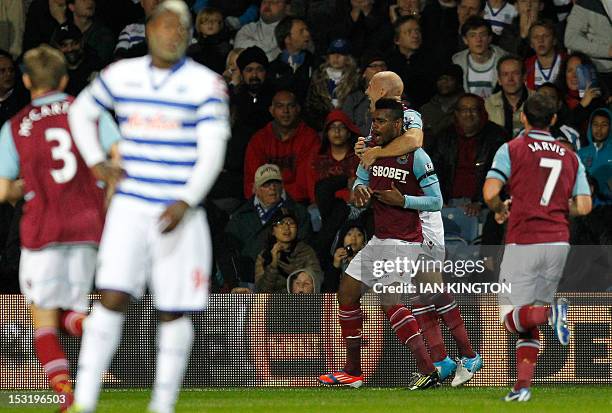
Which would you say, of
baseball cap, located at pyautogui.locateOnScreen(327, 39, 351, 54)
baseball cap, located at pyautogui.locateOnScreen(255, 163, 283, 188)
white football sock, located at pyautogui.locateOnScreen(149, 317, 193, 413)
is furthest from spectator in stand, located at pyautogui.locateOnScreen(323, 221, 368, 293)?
white football sock, located at pyautogui.locateOnScreen(149, 317, 193, 413)

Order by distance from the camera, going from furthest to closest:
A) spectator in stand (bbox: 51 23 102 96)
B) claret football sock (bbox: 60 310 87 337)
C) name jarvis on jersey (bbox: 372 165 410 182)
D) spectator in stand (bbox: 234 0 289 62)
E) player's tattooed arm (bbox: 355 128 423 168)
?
spectator in stand (bbox: 234 0 289 62) → spectator in stand (bbox: 51 23 102 96) → name jarvis on jersey (bbox: 372 165 410 182) → player's tattooed arm (bbox: 355 128 423 168) → claret football sock (bbox: 60 310 87 337)

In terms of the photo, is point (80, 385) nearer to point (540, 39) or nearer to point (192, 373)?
point (192, 373)

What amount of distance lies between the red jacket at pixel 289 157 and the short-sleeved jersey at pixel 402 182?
3238mm

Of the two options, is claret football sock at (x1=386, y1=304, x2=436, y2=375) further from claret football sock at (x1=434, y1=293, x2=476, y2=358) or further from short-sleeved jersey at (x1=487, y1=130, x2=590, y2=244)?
short-sleeved jersey at (x1=487, y1=130, x2=590, y2=244)

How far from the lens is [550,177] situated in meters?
9.48

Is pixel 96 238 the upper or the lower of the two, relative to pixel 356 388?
upper

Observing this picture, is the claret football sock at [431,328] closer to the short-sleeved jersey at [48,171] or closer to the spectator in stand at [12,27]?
the short-sleeved jersey at [48,171]

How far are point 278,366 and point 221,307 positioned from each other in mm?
633

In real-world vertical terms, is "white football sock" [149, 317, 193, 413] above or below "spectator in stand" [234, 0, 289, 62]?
below

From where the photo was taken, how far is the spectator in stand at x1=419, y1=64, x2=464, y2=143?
1423cm

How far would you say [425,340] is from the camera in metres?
11.4

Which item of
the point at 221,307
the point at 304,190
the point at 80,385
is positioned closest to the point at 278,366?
the point at 221,307

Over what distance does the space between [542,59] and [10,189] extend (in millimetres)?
7170

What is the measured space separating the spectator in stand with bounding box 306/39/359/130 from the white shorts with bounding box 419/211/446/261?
349 centimetres
